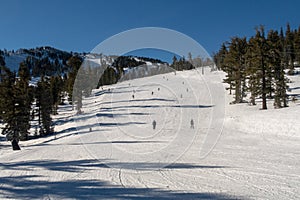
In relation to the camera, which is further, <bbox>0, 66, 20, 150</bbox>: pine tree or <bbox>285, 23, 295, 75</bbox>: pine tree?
<bbox>285, 23, 295, 75</bbox>: pine tree

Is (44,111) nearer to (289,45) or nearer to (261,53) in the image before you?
(261,53)

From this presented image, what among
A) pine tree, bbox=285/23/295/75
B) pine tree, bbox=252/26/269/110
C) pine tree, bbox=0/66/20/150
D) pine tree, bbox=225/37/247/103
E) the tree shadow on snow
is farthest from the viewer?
pine tree, bbox=285/23/295/75

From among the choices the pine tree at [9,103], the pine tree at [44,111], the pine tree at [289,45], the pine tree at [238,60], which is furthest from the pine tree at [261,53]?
the pine tree at [289,45]

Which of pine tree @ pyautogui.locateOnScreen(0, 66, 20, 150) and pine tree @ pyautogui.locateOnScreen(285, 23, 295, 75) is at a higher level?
pine tree @ pyautogui.locateOnScreen(285, 23, 295, 75)

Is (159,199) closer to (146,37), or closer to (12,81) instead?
(146,37)

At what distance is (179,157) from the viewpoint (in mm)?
10367

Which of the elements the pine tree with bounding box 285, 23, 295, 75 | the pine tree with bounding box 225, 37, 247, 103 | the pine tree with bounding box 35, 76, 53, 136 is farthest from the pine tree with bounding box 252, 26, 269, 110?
the pine tree with bounding box 285, 23, 295, 75

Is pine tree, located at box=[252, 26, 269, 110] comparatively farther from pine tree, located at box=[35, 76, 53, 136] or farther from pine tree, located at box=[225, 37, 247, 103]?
pine tree, located at box=[35, 76, 53, 136]

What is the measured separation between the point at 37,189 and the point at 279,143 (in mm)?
12790

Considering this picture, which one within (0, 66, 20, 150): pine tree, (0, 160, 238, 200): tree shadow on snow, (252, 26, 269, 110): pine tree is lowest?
(0, 160, 238, 200): tree shadow on snow

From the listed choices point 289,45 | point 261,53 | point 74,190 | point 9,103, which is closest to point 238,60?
point 261,53

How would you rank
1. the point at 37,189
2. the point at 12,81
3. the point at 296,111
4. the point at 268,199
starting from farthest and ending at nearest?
1. the point at 12,81
2. the point at 296,111
3. the point at 37,189
4. the point at 268,199

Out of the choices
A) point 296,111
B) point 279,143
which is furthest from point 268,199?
point 296,111

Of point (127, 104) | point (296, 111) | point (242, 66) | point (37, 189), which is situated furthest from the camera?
point (127, 104)
